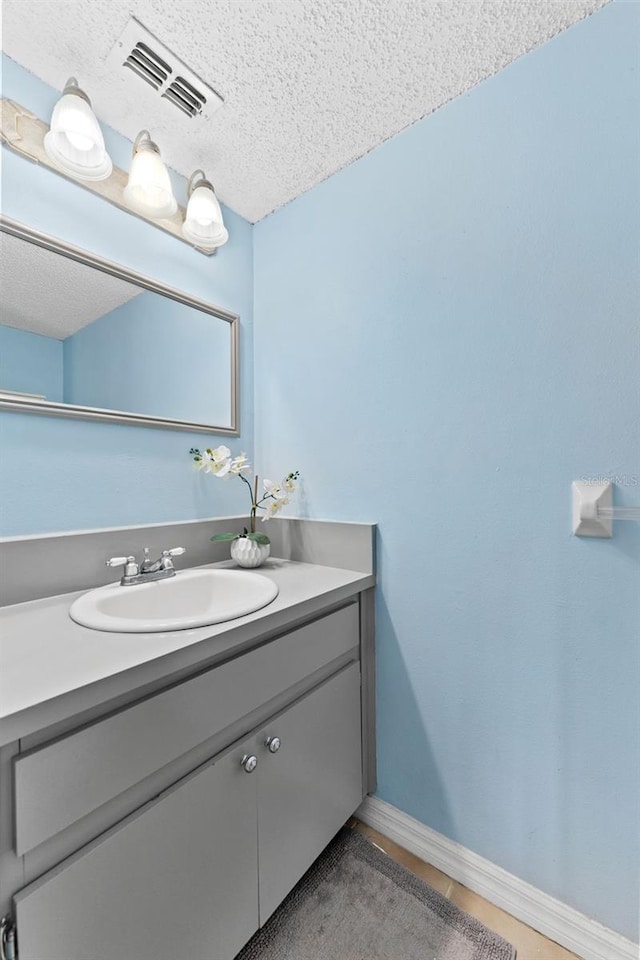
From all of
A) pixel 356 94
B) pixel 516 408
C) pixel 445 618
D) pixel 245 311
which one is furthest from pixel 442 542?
pixel 356 94

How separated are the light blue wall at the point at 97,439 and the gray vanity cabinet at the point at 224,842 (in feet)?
1.98

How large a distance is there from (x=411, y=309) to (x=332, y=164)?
0.59 meters

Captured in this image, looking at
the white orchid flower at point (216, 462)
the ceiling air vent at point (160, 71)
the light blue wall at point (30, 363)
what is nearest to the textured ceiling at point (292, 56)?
the ceiling air vent at point (160, 71)

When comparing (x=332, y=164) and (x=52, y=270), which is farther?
(x=332, y=164)

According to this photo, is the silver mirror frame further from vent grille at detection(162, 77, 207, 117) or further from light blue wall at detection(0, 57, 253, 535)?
vent grille at detection(162, 77, 207, 117)

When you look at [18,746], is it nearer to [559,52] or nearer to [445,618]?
[445,618]

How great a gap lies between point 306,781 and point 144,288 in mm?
1413

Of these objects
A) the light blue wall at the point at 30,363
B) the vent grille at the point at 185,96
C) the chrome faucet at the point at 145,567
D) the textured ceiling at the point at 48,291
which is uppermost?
the vent grille at the point at 185,96

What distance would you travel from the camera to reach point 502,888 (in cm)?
97

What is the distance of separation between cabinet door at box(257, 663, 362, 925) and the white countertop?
0.24 meters

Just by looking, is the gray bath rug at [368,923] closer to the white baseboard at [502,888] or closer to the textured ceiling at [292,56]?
the white baseboard at [502,888]

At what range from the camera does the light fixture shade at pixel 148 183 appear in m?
1.06

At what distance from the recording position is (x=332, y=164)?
1272 mm

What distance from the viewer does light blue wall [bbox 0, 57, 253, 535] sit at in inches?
37.1
